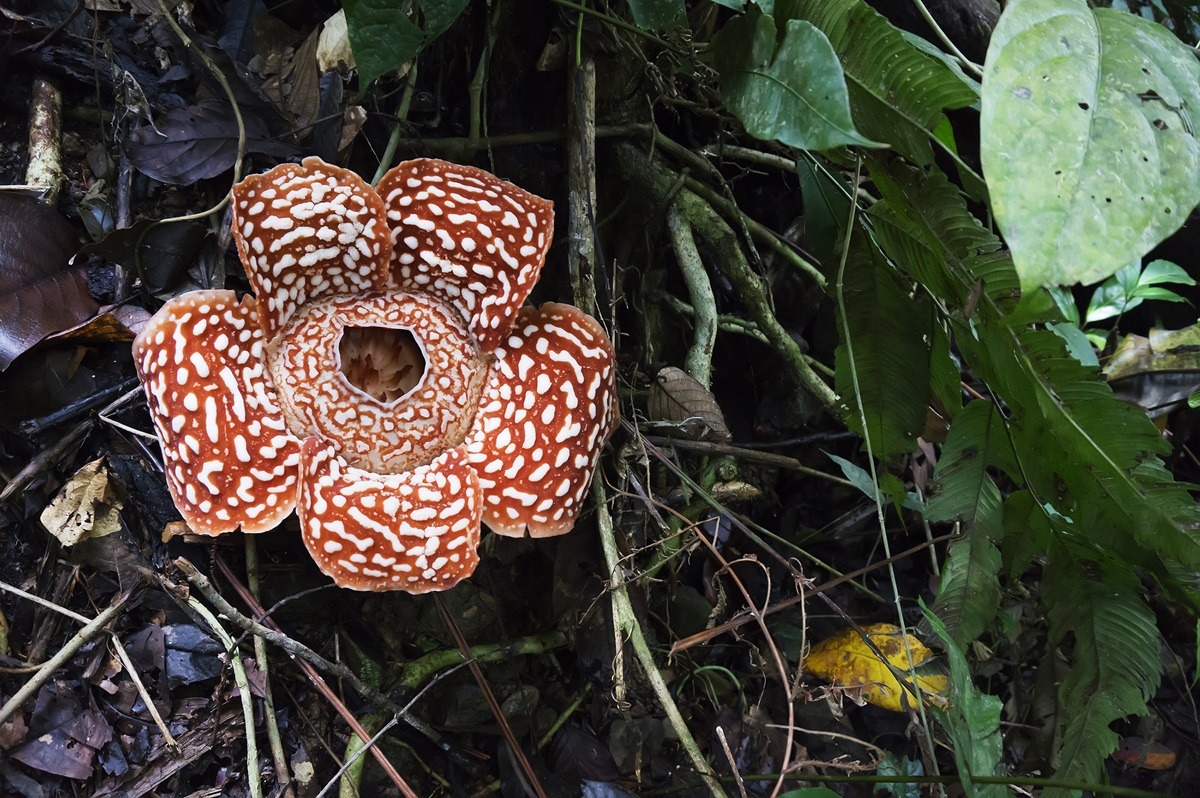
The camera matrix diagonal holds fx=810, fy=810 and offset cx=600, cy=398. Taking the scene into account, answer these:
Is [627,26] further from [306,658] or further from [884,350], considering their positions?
[306,658]

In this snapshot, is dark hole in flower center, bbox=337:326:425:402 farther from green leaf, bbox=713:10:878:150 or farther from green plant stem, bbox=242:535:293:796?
green leaf, bbox=713:10:878:150

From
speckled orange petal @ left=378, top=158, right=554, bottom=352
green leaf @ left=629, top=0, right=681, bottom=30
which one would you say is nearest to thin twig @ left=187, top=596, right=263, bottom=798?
speckled orange petal @ left=378, top=158, right=554, bottom=352

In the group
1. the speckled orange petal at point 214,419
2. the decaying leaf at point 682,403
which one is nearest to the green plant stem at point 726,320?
the decaying leaf at point 682,403

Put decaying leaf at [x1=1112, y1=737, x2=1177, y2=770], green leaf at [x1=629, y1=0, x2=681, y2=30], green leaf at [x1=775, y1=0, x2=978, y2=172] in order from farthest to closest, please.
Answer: decaying leaf at [x1=1112, y1=737, x2=1177, y2=770]
green leaf at [x1=629, y1=0, x2=681, y2=30]
green leaf at [x1=775, y1=0, x2=978, y2=172]

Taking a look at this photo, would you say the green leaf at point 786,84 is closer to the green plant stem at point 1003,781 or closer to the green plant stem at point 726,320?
the green plant stem at point 726,320

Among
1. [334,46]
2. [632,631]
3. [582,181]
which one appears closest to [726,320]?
[582,181]

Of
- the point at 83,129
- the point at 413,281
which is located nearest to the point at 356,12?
the point at 413,281

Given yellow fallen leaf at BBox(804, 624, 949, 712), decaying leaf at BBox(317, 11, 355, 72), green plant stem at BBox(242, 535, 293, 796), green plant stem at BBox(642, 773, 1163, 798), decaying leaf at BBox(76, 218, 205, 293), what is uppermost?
decaying leaf at BBox(317, 11, 355, 72)
